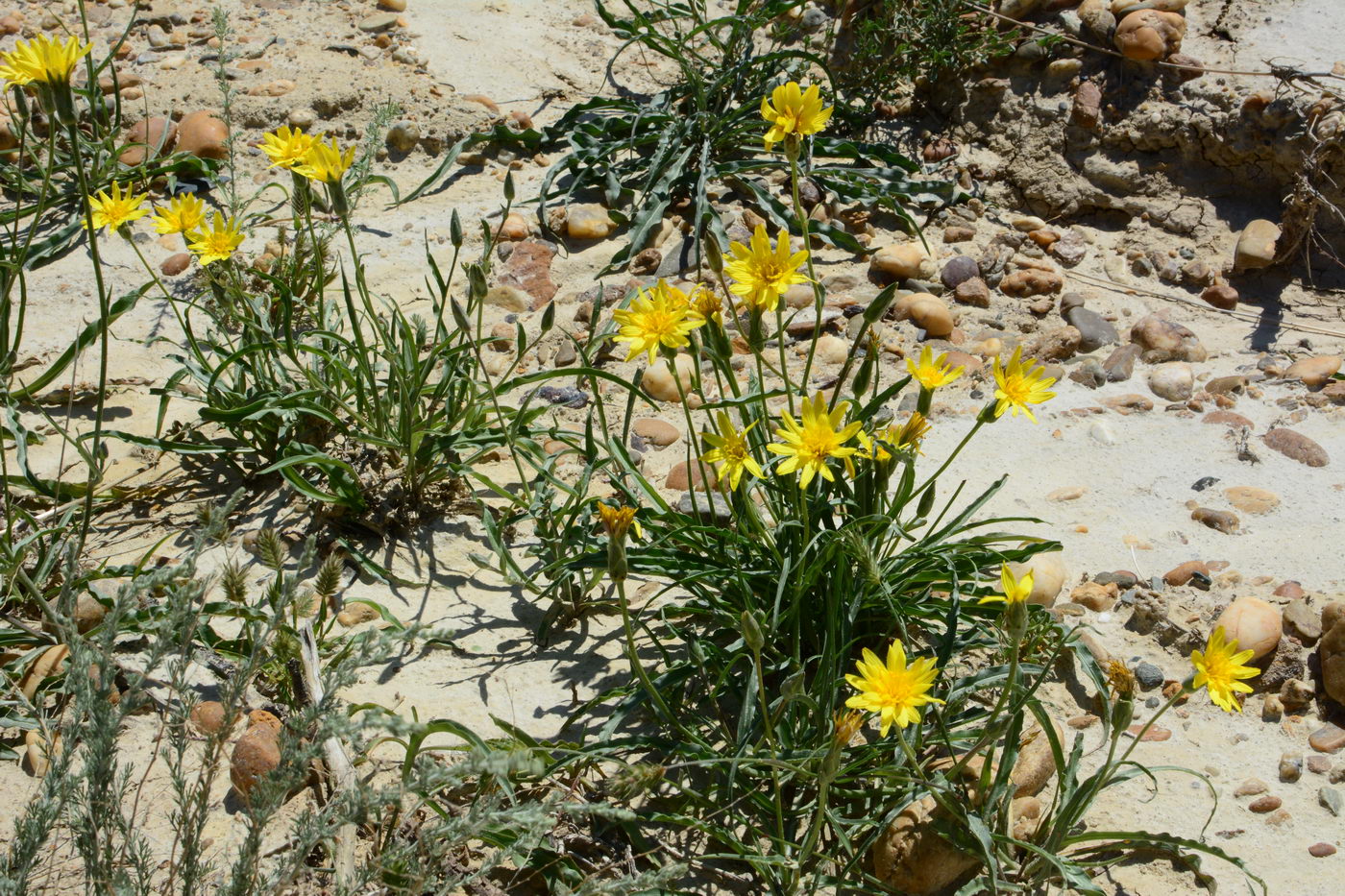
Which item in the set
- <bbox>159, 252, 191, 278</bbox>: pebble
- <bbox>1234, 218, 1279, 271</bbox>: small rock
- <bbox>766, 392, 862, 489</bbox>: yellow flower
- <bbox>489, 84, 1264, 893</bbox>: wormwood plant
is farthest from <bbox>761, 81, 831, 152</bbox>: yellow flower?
<bbox>159, 252, 191, 278</bbox>: pebble

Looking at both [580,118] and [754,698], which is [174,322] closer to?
Answer: [580,118]

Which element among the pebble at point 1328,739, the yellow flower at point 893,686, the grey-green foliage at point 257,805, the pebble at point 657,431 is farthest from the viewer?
the pebble at point 657,431

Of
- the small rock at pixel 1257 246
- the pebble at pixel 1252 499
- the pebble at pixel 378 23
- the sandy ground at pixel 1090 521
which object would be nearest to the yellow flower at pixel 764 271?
the sandy ground at pixel 1090 521

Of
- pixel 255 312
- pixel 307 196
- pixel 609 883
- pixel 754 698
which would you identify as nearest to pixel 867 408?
pixel 754 698

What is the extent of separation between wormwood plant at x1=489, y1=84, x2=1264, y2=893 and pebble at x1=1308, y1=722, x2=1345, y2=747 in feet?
1.26

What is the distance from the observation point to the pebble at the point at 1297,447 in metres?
2.87

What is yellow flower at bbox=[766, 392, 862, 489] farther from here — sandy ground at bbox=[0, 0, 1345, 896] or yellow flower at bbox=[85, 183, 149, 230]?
yellow flower at bbox=[85, 183, 149, 230]

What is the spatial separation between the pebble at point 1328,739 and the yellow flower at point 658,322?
1445 mm

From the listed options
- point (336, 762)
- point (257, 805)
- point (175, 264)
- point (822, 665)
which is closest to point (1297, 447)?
point (822, 665)

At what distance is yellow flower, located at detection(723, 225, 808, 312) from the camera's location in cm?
208

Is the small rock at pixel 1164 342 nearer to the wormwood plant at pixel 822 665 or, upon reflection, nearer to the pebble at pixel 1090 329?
the pebble at pixel 1090 329

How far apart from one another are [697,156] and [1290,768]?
8.95 feet

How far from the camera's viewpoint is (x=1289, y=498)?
2.75 metres

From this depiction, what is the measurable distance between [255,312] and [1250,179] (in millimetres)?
3265
